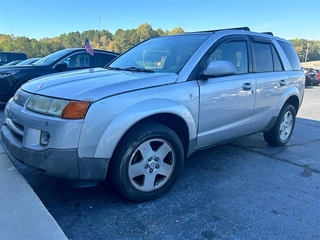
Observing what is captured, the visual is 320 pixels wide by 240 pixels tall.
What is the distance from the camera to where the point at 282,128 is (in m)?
4.59

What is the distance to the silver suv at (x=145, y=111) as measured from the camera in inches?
88.5

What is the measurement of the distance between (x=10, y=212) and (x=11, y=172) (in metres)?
0.73

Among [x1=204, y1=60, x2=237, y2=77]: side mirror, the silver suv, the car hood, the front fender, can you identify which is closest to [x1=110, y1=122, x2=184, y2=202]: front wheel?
the silver suv

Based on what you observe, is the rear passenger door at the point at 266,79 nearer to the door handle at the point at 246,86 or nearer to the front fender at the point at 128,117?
the door handle at the point at 246,86

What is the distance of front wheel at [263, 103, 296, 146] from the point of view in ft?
14.5

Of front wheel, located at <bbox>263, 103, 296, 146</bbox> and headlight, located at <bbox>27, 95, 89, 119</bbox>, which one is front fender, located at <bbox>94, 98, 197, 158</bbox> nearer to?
headlight, located at <bbox>27, 95, 89, 119</bbox>

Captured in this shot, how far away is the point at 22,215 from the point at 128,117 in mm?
1135

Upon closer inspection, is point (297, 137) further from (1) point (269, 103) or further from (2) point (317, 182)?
(2) point (317, 182)

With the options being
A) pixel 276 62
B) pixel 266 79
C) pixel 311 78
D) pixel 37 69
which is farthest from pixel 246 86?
pixel 311 78

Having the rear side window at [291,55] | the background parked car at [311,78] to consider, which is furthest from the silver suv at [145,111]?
the background parked car at [311,78]

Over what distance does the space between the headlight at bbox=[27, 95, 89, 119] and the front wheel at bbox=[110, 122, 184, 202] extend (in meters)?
0.48

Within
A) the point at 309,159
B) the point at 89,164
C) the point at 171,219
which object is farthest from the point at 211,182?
the point at 309,159

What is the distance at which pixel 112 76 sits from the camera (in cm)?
283

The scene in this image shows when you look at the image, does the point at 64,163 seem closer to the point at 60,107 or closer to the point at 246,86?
the point at 60,107
